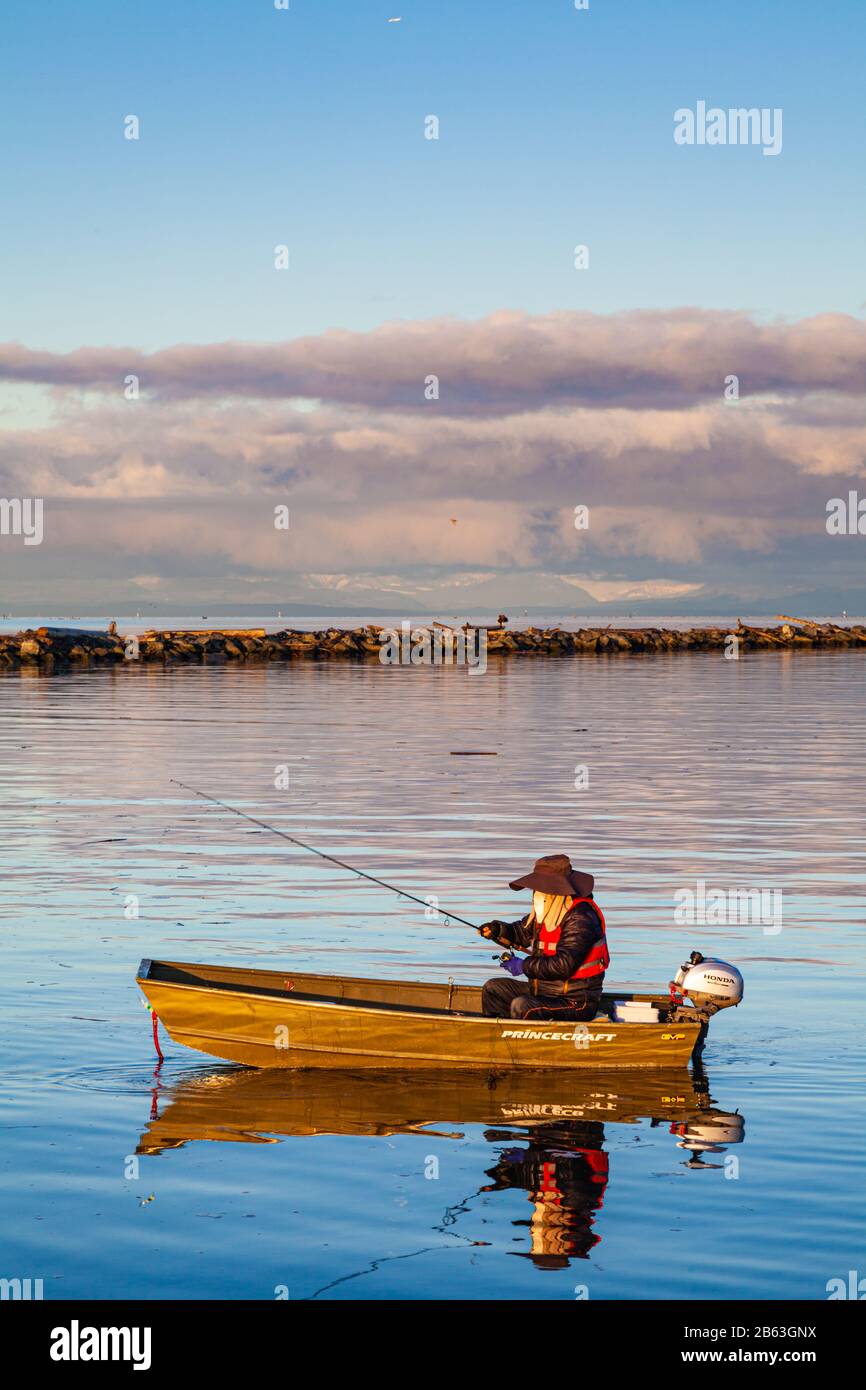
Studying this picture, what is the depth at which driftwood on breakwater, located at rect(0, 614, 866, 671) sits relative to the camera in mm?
135875

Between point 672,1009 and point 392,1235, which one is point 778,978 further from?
point 392,1235

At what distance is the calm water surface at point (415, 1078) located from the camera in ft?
38.6

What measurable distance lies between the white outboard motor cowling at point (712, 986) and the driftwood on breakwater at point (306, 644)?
370 feet

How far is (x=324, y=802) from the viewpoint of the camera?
37.9 m

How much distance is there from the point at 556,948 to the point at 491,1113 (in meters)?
1.73

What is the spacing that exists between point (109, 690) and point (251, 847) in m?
56.6

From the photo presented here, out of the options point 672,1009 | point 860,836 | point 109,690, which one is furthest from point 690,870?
point 109,690

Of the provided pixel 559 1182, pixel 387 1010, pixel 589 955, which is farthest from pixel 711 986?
pixel 559 1182

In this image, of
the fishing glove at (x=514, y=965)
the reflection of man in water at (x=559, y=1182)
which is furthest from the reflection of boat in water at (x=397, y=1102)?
the fishing glove at (x=514, y=965)

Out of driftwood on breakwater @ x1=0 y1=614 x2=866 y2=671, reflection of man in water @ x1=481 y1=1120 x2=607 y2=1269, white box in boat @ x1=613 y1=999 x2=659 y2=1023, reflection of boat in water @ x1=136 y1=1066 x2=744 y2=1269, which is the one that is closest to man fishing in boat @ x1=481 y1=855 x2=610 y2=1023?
white box in boat @ x1=613 y1=999 x2=659 y2=1023

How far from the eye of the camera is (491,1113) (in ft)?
50.7

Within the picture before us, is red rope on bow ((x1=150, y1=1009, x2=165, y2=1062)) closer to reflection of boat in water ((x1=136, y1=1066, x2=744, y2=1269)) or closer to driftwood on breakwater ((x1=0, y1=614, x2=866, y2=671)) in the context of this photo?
reflection of boat in water ((x1=136, y1=1066, x2=744, y2=1269))

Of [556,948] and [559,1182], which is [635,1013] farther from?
[559,1182]

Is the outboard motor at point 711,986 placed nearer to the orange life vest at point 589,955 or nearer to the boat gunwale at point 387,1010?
the boat gunwale at point 387,1010
